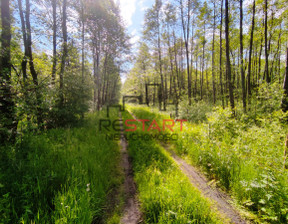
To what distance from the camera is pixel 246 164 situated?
3.19m

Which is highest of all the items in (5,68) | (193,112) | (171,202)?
(5,68)

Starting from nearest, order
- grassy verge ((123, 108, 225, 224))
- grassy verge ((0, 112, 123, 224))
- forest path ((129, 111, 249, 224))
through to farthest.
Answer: grassy verge ((0, 112, 123, 224)), grassy verge ((123, 108, 225, 224)), forest path ((129, 111, 249, 224))

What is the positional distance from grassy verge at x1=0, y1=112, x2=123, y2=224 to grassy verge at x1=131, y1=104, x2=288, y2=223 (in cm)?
289

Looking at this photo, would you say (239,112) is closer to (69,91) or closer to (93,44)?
(69,91)

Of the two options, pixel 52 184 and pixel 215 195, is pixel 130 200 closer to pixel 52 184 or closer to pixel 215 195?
pixel 52 184

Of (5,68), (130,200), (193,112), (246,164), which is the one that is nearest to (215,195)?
(246,164)

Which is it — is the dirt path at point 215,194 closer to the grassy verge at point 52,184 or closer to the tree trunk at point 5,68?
the grassy verge at point 52,184

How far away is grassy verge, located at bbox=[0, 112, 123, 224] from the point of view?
1.91 meters

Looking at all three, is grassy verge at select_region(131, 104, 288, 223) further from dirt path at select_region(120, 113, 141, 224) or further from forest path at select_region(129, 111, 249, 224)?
dirt path at select_region(120, 113, 141, 224)

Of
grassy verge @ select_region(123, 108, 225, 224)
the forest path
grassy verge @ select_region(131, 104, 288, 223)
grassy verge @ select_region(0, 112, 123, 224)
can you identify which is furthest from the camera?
the forest path

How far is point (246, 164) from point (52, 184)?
15.5ft

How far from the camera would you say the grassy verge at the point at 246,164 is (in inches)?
89.5

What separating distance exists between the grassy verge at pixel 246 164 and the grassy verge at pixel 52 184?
2.89 metres

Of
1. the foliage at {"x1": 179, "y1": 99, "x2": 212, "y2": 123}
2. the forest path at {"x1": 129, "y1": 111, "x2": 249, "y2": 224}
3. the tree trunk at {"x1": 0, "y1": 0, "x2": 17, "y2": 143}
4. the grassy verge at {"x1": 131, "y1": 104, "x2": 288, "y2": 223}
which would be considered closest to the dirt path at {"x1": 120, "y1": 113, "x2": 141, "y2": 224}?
the forest path at {"x1": 129, "y1": 111, "x2": 249, "y2": 224}
